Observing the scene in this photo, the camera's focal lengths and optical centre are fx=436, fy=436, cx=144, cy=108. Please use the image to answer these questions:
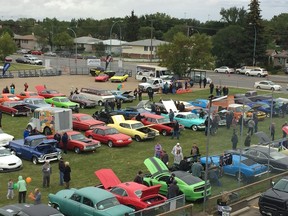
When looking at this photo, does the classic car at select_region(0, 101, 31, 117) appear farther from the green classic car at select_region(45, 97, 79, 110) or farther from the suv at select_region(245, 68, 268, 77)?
the suv at select_region(245, 68, 268, 77)

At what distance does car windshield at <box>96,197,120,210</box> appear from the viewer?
1450 cm

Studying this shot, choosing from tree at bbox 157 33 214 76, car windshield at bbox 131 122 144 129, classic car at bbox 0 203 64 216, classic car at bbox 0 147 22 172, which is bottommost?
classic car at bbox 0 147 22 172

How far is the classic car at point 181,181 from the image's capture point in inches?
682

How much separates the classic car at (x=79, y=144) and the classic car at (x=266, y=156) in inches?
368

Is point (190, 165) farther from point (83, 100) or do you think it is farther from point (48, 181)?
point (83, 100)

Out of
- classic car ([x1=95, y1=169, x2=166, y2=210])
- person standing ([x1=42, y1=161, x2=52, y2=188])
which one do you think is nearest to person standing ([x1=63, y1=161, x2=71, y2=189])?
person standing ([x1=42, y1=161, x2=52, y2=188])

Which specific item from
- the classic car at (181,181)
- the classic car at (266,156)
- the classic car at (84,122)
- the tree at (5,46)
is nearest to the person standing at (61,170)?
the classic car at (181,181)

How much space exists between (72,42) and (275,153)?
110 meters

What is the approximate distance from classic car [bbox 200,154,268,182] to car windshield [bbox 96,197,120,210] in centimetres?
448

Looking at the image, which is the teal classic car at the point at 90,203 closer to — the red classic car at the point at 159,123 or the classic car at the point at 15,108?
the red classic car at the point at 159,123

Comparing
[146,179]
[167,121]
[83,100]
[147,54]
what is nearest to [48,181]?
[146,179]

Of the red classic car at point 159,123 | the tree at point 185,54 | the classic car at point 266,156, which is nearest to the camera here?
the classic car at point 266,156

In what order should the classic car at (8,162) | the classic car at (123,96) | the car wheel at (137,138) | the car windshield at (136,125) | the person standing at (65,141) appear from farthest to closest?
the classic car at (123,96), the car windshield at (136,125), the car wheel at (137,138), the person standing at (65,141), the classic car at (8,162)

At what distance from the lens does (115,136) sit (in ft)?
87.7
